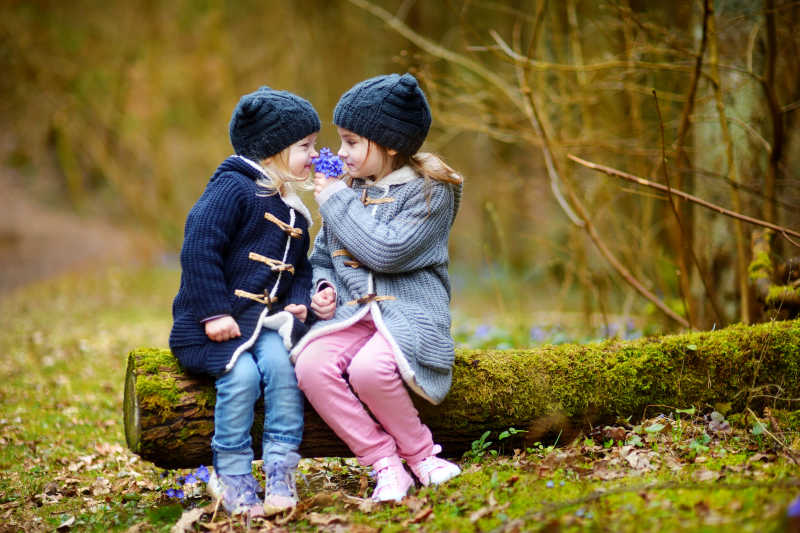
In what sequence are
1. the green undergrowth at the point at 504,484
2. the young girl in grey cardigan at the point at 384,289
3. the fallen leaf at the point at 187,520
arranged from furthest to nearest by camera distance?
the young girl in grey cardigan at the point at 384,289 → the fallen leaf at the point at 187,520 → the green undergrowth at the point at 504,484

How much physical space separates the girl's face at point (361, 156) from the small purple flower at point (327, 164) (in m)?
0.08

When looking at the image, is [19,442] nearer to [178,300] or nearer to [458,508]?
[178,300]

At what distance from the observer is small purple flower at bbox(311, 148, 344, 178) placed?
338cm

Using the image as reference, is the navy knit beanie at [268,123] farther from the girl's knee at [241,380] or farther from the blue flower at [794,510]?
the blue flower at [794,510]

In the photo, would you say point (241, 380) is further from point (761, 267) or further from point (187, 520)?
point (761, 267)

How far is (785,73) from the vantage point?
197 inches

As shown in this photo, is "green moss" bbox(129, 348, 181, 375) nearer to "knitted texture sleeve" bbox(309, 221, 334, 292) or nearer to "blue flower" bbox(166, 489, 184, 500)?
"blue flower" bbox(166, 489, 184, 500)

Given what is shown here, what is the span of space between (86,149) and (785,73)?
570 inches

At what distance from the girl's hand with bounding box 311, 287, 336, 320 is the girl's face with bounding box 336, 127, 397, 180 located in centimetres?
63

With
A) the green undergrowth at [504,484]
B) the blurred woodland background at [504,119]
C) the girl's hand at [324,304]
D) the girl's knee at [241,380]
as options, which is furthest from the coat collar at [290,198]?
the blurred woodland background at [504,119]

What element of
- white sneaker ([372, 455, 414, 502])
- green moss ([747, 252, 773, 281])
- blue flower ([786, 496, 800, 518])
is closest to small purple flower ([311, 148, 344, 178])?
white sneaker ([372, 455, 414, 502])

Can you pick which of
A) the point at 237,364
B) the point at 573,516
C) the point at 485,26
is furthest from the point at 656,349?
the point at 485,26

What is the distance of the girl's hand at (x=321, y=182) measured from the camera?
3.39 metres

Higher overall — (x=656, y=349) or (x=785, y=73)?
(x=785, y=73)
